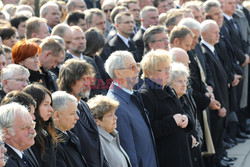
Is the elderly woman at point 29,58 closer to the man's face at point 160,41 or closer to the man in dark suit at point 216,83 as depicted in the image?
the man's face at point 160,41

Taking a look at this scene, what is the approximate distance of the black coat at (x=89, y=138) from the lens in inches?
197


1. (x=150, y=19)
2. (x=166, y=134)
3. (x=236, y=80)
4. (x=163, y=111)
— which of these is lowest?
(x=236, y=80)

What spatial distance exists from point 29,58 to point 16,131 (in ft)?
6.22

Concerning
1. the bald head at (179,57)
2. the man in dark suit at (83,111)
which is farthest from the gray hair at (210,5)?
the man in dark suit at (83,111)

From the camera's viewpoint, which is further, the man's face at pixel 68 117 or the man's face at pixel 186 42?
the man's face at pixel 186 42

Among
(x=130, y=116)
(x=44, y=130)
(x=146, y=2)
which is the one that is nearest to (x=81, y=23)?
(x=146, y=2)

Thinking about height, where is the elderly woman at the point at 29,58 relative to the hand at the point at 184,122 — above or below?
above

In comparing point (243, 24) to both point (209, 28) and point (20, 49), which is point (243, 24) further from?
point (20, 49)

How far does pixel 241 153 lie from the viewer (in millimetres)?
9250

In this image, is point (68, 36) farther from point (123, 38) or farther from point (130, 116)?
point (130, 116)

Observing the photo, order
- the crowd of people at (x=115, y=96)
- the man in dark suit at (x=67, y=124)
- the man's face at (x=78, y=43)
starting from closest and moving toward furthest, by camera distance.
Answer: the crowd of people at (x=115, y=96) → the man in dark suit at (x=67, y=124) → the man's face at (x=78, y=43)

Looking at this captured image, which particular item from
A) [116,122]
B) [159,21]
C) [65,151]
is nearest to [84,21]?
[159,21]

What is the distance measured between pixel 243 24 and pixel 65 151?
8305 mm

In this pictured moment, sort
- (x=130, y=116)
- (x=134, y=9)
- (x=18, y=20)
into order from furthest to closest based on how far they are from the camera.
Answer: (x=134, y=9) < (x=18, y=20) < (x=130, y=116)
